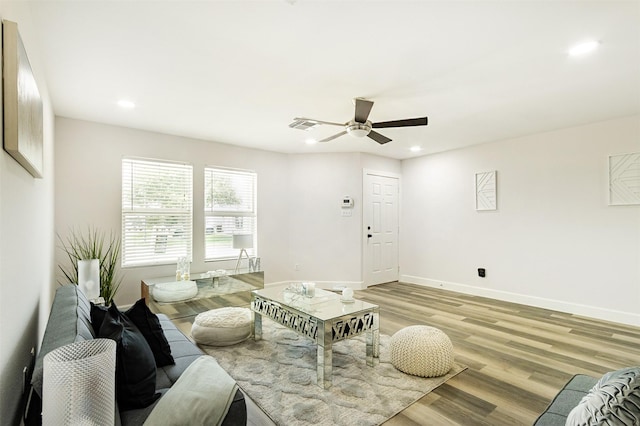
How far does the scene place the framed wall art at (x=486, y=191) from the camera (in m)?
5.11

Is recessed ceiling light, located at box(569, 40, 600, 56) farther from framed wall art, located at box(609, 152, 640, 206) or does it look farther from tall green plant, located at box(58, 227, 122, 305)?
tall green plant, located at box(58, 227, 122, 305)

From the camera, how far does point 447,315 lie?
423 cm

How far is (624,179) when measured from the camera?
3908 mm

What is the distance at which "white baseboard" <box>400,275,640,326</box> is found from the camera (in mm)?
3921

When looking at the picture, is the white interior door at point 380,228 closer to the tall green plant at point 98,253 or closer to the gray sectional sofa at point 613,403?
the tall green plant at point 98,253

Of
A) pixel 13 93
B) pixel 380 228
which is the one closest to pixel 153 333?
pixel 13 93

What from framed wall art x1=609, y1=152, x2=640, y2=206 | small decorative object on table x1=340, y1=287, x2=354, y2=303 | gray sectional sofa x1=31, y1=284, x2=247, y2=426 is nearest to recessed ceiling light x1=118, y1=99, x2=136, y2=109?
gray sectional sofa x1=31, y1=284, x2=247, y2=426

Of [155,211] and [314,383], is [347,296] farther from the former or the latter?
[155,211]

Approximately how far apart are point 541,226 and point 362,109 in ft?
11.2

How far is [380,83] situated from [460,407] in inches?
105

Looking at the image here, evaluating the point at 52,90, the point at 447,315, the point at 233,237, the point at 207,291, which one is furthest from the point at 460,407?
the point at 52,90

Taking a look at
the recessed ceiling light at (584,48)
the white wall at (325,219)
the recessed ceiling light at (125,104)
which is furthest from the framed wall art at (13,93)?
the white wall at (325,219)

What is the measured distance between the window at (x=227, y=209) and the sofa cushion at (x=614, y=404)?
4631mm

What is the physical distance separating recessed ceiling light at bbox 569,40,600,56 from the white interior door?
3671mm
